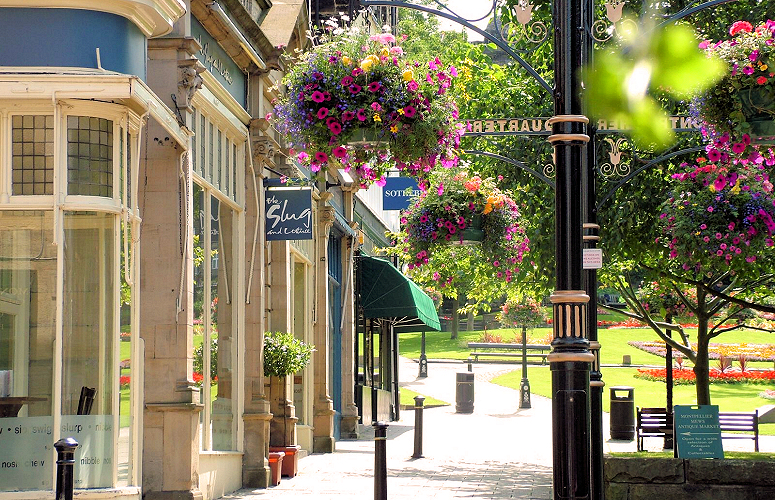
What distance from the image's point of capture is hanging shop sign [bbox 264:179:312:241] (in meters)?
14.9

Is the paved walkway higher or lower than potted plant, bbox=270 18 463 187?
lower

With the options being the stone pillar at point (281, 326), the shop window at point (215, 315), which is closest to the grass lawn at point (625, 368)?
the stone pillar at point (281, 326)

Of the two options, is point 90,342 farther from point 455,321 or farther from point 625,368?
point 455,321

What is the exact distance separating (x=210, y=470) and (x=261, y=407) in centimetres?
197

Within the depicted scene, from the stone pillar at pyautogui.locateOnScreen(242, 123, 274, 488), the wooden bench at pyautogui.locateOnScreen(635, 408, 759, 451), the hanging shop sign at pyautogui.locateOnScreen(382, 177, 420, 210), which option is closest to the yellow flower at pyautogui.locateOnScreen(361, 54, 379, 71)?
the stone pillar at pyautogui.locateOnScreen(242, 123, 274, 488)

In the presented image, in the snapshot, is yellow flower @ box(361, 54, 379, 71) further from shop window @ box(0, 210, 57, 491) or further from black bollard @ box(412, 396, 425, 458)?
black bollard @ box(412, 396, 425, 458)

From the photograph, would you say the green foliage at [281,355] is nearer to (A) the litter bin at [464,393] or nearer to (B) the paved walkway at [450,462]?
(B) the paved walkway at [450,462]

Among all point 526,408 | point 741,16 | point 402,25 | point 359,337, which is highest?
point 402,25

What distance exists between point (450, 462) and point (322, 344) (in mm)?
3556

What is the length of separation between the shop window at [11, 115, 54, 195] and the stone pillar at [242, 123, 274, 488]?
529cm

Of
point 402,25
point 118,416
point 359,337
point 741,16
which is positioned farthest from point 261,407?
point 402,25

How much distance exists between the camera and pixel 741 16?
1514 cm

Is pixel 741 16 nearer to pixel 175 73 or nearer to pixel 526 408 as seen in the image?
pixel 175 73

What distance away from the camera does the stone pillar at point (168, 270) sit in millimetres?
11023
